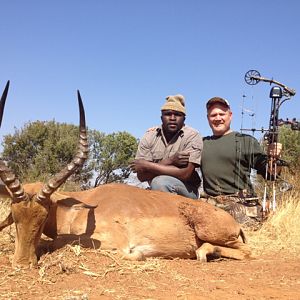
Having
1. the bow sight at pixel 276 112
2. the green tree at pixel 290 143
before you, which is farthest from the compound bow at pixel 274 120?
the green tree at pixel 290 143

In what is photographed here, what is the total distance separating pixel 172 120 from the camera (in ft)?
26.6

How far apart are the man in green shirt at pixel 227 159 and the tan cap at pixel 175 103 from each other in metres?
0.81

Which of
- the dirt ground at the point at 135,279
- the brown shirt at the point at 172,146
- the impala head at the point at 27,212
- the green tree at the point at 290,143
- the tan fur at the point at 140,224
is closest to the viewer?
the dirt ground at the point at 135,279

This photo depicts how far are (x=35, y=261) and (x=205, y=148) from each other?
475cm

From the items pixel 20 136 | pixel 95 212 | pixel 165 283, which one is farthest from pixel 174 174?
pixel 20 136

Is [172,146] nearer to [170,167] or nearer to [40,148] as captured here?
[170,167]

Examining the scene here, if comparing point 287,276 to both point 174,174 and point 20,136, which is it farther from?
point 20,136

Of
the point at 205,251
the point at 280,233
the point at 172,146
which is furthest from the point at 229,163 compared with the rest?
the point at 205,251

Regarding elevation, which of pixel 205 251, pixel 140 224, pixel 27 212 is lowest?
pixel 205 251

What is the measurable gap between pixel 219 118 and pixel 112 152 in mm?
15447

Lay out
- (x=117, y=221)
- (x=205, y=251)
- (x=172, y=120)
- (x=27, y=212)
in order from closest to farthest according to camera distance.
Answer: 1. (x=27, y=212)
2. (x=117, y=221)
3. (x=205, y=251)
4. (x=172, y=120)

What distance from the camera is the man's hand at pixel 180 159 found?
304 inches

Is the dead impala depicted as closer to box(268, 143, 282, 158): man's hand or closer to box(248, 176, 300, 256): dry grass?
box(248, 176, 300, 256): dry grass

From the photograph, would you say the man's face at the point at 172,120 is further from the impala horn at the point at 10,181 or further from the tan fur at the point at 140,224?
the impala horn at the point at 10,181
